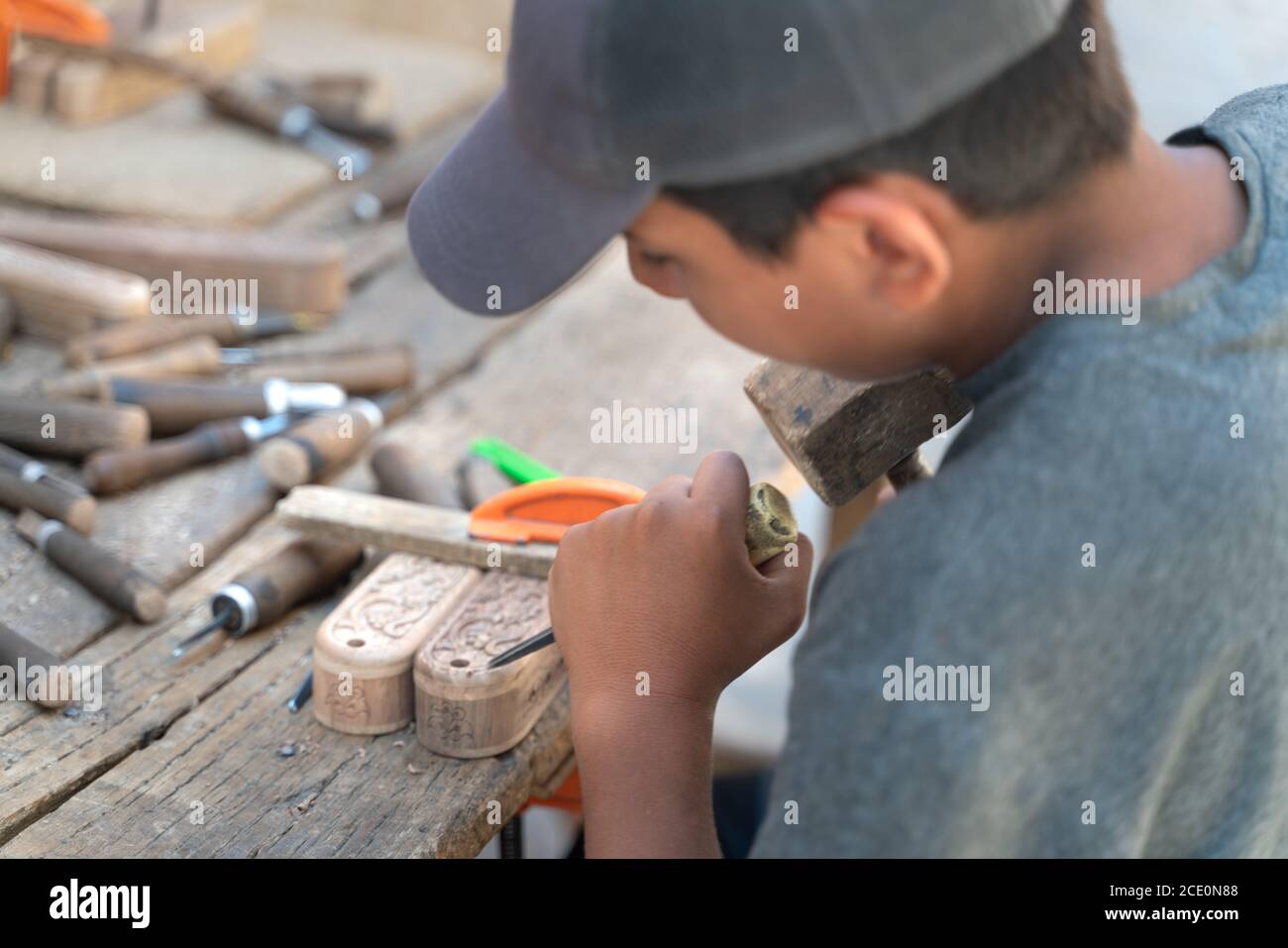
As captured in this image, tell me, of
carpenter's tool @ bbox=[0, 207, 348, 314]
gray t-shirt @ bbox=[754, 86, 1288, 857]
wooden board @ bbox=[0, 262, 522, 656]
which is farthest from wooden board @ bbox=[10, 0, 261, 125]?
gray t-shirt @ bbox=[754, 86, 1288, 857]

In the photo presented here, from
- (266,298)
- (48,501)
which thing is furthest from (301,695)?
(266,298)

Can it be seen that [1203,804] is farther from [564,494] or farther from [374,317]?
[374,317]

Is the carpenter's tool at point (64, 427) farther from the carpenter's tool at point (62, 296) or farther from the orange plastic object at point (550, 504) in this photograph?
the orange plastic object at point (550, 504)

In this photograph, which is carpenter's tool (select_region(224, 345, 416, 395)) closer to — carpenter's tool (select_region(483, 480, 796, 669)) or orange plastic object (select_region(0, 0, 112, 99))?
carpenter's tool (select_region(483, 480, 796, 669))

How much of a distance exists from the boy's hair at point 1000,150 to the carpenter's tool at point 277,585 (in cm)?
79

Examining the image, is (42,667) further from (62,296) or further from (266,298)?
(266,298)

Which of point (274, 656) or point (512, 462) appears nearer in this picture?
point (274, 656)

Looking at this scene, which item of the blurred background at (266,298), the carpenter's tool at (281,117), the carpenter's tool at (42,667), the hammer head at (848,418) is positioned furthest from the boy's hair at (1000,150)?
the carpenter's tool at (281,117)

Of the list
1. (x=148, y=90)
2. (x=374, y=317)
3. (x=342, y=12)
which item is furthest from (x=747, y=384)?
(x=342, y=12)

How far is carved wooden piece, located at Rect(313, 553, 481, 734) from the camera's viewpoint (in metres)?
1.29

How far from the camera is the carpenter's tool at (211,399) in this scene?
1.79 metres

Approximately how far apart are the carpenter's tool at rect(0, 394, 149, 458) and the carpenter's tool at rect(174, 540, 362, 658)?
33 centimetres

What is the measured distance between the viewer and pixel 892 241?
87 centimetres

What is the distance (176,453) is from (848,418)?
92 cm
